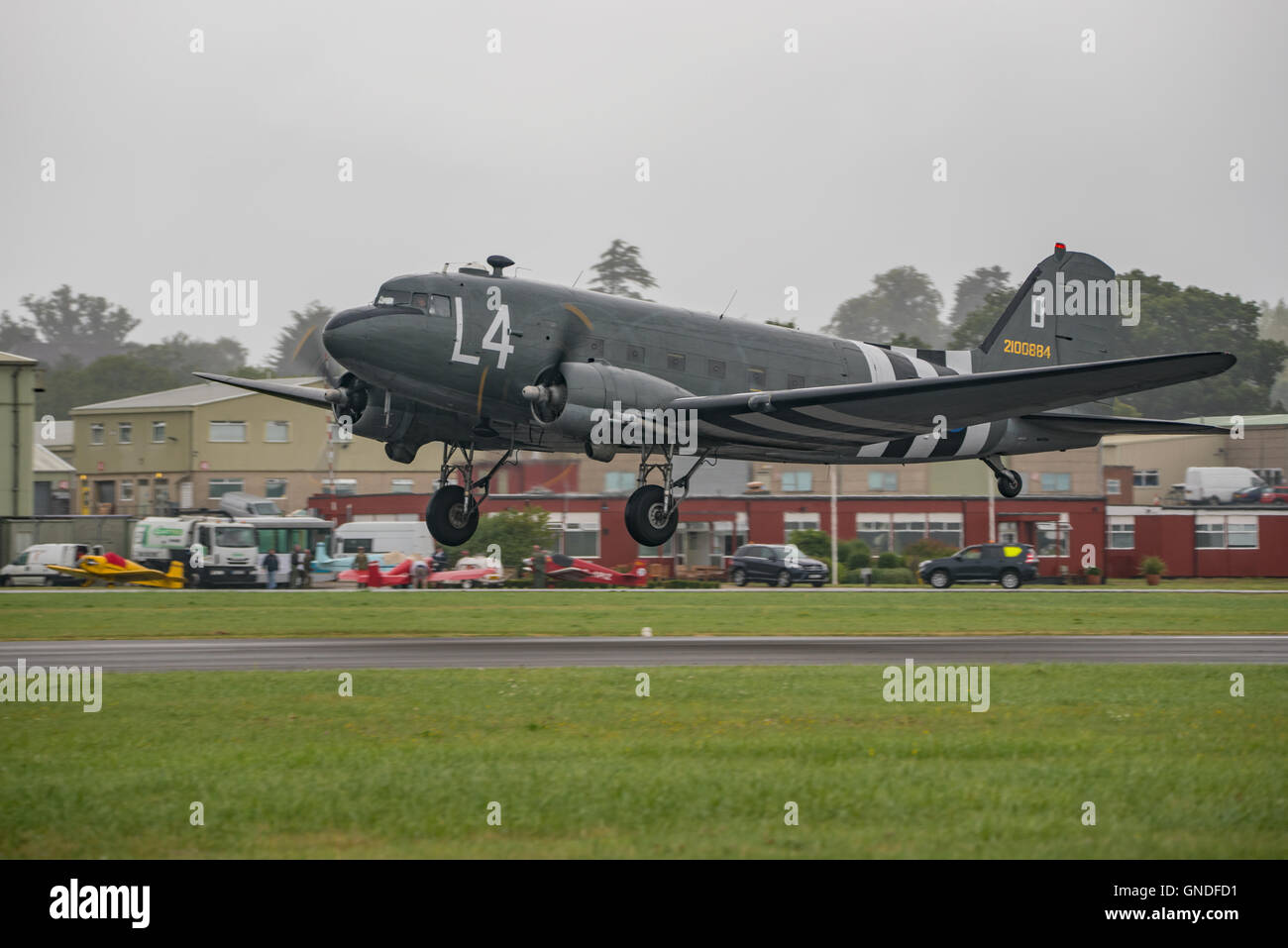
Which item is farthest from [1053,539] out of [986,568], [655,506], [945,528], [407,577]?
[655,506]

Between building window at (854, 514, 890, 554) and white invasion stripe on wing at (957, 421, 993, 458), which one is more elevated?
white invasion stripe on wing at (957, 421, 993, 458)

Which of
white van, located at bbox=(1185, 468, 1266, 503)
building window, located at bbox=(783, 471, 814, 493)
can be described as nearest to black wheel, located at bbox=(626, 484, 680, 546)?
building window, located at bbox=(783, 471, 814, 493)

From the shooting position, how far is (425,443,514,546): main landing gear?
94.1ft

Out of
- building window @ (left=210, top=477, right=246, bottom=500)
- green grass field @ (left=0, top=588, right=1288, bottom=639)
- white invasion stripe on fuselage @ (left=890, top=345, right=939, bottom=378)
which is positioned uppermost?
white invasion stripe on fuselage @ (left=890, top=345, right=939, bottom=378)

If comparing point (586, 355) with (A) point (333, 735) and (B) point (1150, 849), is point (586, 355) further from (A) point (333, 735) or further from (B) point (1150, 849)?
(B) point (1150, 849)

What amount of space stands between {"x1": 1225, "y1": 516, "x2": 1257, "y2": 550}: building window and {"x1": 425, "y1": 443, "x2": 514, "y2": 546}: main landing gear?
61.6 m

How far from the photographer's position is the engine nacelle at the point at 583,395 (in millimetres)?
25953

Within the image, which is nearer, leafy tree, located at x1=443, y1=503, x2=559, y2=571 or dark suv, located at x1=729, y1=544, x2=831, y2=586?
dark suv, located at x1=729, y1=544, x2=831, y2=586

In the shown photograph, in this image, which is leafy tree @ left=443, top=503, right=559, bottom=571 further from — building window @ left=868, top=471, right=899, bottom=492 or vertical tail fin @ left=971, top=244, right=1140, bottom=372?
vertical tail fin @ left=971, top=244, right=1140, bottom=372

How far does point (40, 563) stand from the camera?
61.8m

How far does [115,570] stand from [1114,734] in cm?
5119

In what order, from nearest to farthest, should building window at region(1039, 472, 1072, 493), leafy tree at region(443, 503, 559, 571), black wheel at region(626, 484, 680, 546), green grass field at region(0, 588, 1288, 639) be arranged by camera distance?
black wheel at region(626, 484, 680, 546) → green grass field at region(0, 588, 1288, 639) → leafy tree at region(443, 503, 559, 571) → building window at region(1039, 472, 1072, 493)

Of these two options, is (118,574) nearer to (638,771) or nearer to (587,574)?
(587,574)

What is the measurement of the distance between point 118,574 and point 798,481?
42.1 meters
